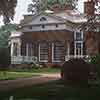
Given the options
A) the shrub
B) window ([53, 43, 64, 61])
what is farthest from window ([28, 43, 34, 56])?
the shrub

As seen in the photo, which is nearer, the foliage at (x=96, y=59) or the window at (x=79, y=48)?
the foliage at (x=96, y=59)

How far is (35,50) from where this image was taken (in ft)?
86.1

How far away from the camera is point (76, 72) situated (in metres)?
13.2

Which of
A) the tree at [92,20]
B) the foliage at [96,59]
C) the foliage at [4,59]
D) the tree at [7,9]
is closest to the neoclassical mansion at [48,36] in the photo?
the foliage at [4,59]

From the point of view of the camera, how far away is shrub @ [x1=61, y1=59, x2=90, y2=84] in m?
13.1

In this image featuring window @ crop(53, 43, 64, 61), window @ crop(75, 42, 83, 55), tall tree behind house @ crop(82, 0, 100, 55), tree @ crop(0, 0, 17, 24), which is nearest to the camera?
tall tree behind house @ crop(82, 0, 100, 55)

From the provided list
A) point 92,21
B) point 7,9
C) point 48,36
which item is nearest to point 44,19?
point 48,36

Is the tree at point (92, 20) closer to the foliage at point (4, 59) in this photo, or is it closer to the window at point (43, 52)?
the foliage at point (4, 59)

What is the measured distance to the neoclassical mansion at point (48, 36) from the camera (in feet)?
83.3

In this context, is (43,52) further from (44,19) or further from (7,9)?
(7,9)

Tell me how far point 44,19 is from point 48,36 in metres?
1.34

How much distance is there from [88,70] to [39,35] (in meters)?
13.1

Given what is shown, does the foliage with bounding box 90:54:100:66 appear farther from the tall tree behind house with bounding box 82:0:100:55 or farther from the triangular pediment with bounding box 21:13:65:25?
the triangular pediment with bounding box 21:13:65:25

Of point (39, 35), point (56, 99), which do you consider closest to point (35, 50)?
point (39, 35)
